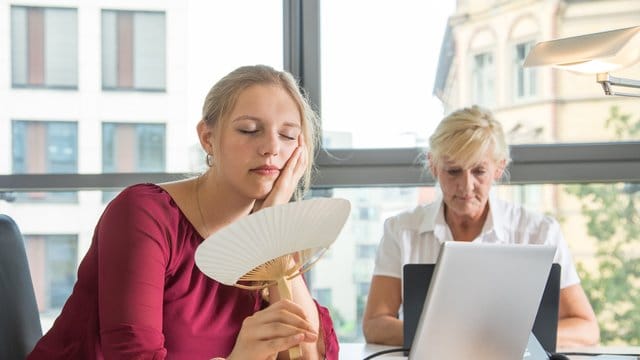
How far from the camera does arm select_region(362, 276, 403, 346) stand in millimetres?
2281

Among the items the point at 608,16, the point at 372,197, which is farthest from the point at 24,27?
the point at 608,16

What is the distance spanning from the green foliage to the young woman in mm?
1701

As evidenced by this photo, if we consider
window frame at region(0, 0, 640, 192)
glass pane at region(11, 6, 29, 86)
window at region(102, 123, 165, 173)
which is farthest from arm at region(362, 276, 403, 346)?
glass pane at region(11, 6, 29, 86)

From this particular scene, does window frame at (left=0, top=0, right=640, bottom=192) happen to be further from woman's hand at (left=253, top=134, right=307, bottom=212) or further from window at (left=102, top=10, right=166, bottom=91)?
woman's hand at (left=253, top=134, right=307, bottom=212)

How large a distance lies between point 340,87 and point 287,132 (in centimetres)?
161

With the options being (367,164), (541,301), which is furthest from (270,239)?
(367,164)

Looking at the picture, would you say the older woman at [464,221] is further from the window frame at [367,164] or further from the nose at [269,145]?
the nose at [269,145]

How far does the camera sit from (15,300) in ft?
5.85

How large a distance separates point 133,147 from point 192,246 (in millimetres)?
1656

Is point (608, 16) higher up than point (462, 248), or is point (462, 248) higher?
point (608, 16)

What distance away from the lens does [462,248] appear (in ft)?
4.64

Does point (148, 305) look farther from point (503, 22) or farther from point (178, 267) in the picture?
point (503, 22)

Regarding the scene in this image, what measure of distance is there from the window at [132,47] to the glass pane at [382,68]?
2.13 ft

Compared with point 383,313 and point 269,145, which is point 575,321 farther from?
point 269,145
